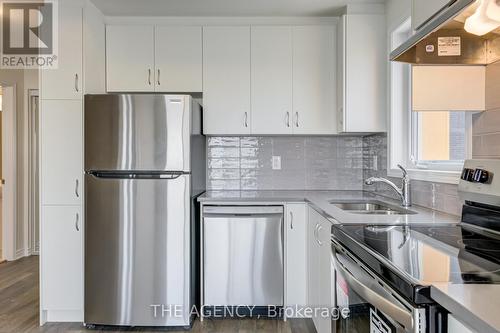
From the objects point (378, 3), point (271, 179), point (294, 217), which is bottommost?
point (294, 217)

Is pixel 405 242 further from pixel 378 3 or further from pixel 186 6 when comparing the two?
pixel 186 6

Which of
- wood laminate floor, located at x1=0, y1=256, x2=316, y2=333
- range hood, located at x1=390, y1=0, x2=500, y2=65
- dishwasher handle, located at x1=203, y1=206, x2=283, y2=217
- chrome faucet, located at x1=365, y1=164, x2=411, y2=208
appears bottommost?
wood laminate floor, located at x1=0, y1=256, x2=316, y2=333

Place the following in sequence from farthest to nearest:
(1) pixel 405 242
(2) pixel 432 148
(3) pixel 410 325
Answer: (2) pixel 432 148, (1) pixel 405 242, (3) pixel 410 325

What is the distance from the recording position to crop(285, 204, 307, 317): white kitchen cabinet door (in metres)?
2.78

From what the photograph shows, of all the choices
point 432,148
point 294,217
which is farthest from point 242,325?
point 432,148

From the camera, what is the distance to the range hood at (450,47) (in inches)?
56.7

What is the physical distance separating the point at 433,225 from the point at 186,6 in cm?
234

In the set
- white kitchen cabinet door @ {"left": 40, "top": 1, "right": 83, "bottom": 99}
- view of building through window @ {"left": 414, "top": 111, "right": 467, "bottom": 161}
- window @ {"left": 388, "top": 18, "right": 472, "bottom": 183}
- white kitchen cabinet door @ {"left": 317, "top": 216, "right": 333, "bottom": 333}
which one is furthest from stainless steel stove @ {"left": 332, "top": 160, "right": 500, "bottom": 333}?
white kitchen cabinet door @ {"left": 40, "top": 1, "right": 83, "bottom": 99}

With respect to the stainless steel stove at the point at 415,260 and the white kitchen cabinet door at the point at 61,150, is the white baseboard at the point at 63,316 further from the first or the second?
the stainless steel stove at the point at 415,260

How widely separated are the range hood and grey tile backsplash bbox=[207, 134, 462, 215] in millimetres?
1740

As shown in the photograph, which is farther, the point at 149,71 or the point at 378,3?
the point at 149,71

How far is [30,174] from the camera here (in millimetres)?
4566

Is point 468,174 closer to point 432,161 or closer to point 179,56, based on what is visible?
point 432,161

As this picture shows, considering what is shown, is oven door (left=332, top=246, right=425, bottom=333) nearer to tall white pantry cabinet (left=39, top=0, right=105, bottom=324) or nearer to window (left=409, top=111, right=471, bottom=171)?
window (left=409, top=111, right=471, bottom=171)
